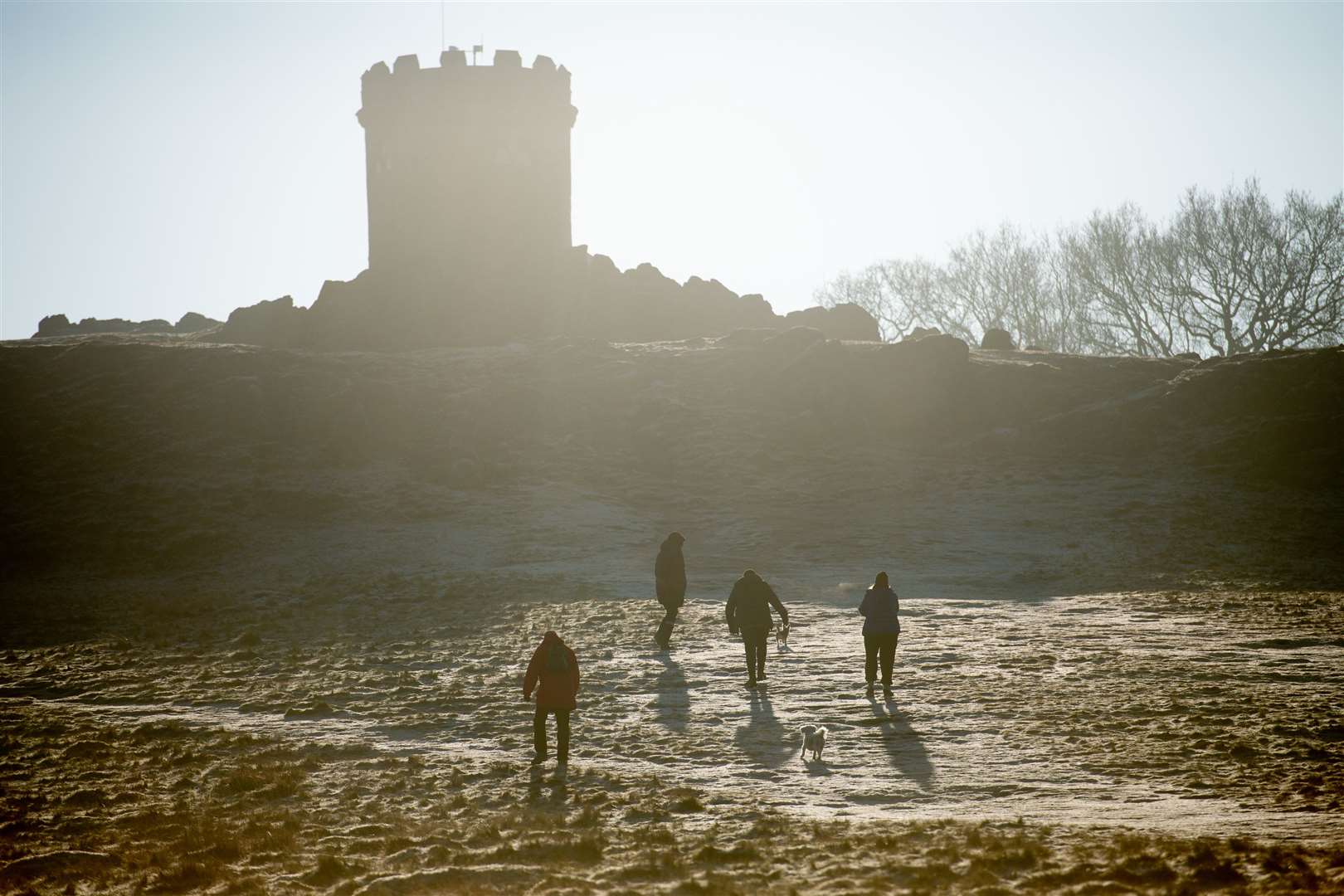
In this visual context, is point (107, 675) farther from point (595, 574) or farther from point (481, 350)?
point (481, 350)

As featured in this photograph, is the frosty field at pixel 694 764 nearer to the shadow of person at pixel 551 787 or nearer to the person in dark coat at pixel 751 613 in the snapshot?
the shadow of person at pixel 551 787

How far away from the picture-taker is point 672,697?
15.8 meters

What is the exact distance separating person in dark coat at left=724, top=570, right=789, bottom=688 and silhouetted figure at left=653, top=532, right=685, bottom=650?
107 inches

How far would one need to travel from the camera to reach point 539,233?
167ft

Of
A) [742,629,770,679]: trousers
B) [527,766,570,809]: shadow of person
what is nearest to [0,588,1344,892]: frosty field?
[527,766,570,809]: shadow of person

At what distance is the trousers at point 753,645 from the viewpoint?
1616 centimetres

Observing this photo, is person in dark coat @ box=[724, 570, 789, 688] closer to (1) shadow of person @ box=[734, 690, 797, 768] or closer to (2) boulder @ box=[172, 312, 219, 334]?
(1) shadow of person @ box=[734, 690, 797, 768]

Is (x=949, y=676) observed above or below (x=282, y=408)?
below

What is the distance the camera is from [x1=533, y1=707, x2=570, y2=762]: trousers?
12.7 metres

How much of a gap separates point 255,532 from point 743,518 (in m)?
11.7

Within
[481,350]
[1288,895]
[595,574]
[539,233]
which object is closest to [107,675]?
[595,574]

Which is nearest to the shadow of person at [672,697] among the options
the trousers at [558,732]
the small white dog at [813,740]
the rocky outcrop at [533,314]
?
the trousers at [558,732]

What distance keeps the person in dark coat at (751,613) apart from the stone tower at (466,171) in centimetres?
3502

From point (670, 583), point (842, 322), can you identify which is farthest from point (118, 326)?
point (670, 583)
